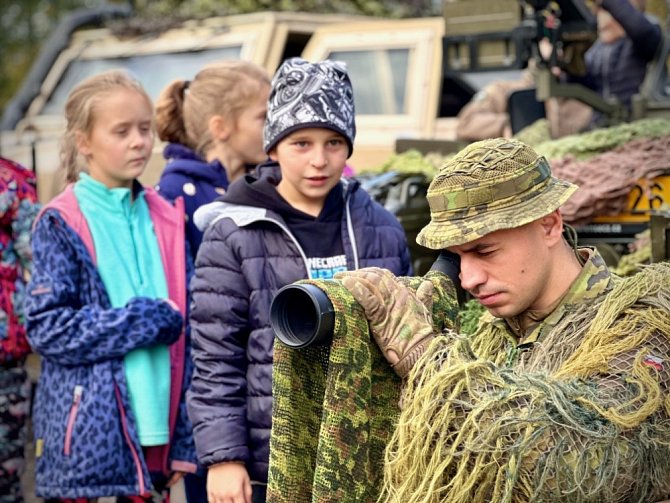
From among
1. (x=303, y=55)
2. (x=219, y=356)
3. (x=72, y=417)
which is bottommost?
(x=72, y=417)

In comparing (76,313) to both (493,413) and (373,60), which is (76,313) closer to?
(493,413)

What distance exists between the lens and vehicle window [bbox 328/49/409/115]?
27.7ft

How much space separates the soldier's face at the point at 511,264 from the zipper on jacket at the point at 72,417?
171 centimetres

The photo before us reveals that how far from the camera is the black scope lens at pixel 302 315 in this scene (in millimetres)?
2055

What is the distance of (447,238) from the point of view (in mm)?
2225

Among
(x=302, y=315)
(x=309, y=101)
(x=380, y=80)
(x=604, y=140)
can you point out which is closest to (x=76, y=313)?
(x=309, y=101)

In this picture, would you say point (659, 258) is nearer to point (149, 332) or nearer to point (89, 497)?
point (149, 332)

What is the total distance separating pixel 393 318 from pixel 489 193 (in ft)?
0.99

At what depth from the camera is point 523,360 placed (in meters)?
2.35

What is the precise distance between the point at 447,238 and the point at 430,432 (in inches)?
15.9

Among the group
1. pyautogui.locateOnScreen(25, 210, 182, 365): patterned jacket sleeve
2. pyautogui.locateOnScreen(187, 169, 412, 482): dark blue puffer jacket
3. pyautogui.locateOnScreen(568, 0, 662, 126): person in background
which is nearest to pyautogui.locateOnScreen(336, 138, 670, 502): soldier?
pyautogui.locateOnScreen(187, 169, 412, 482): dark blue puffer jacket

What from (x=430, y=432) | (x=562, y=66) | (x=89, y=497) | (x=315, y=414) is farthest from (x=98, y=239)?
(x=562, y=66)

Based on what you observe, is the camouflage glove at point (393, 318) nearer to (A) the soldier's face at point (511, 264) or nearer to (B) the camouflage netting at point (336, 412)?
(B) the camouflage netting at point (336, 412)

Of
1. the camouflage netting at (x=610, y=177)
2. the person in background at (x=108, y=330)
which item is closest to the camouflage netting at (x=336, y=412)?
the person in background at (x=108, y=330)
